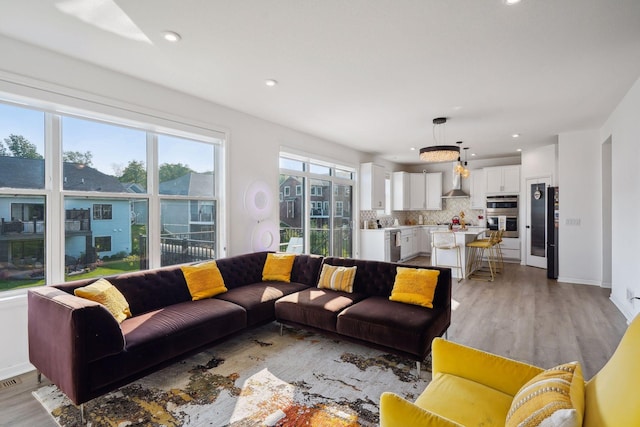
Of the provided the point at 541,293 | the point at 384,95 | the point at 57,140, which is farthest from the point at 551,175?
the point at 57,140

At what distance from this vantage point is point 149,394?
2.35 m

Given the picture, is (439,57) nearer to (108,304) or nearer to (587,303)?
(108,304)

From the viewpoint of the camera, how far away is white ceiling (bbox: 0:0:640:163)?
2199 millimetres

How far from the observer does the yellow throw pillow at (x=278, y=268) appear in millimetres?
4125

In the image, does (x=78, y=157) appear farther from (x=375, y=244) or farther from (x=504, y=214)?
(x=504, y=214)

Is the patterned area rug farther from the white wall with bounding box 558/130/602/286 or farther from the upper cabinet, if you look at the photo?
the upper cabinet

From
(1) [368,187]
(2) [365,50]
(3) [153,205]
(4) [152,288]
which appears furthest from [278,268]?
(1) [368,187]

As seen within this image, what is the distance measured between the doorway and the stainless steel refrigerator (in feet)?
2.12

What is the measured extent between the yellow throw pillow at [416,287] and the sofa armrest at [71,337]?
240 centimetres

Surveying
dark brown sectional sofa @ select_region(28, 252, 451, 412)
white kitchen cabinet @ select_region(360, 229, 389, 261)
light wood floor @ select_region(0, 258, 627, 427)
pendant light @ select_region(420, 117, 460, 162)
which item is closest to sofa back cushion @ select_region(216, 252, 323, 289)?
dark brown sectional sofa @ select_region(28, 252, 451, 412)

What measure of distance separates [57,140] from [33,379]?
2.07m

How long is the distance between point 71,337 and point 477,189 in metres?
8.75

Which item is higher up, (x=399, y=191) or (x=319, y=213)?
(x=399, y=191)

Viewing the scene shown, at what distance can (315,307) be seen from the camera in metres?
3.13
